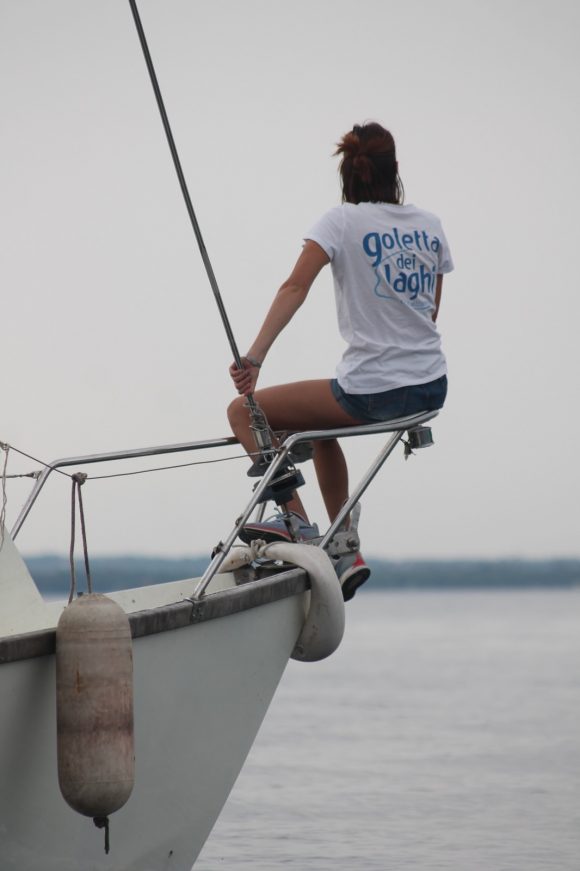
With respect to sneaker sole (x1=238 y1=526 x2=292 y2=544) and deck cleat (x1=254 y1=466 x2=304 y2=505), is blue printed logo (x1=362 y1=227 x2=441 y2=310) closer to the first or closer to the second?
deck cleat (x1=254 y1=466 x2=304 y2=505)

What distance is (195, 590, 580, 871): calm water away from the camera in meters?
7.61

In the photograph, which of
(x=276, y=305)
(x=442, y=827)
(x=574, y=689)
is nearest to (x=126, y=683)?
(x=276, y=305)

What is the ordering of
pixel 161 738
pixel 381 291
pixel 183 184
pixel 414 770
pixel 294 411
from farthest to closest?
pixel 414 770 → pixel 294 411 → pixel 381 291 → pixel 183 184 → pixel 161 738

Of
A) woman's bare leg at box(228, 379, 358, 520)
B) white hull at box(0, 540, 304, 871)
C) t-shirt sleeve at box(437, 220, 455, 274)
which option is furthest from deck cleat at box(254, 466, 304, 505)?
t-shirt sleeve at box(437, 220, 455, 274)

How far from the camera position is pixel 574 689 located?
15.2 meters

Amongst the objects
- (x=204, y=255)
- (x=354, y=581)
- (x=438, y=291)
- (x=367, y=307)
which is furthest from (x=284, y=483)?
(x=438, y=291)

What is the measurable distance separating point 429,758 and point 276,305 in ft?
18.6

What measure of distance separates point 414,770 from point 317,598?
4.44 metres

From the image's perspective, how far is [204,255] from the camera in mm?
5793

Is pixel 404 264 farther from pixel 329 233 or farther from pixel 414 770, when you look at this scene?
pixel 414 770

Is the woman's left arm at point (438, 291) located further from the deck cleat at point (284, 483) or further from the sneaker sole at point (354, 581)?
the sneaker sole at point (354, 581)

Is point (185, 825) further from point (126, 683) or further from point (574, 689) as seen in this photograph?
point (574, 689)

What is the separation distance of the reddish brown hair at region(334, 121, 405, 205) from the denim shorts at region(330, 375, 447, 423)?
0.70 meters

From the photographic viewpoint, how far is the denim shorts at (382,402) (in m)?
6.00
